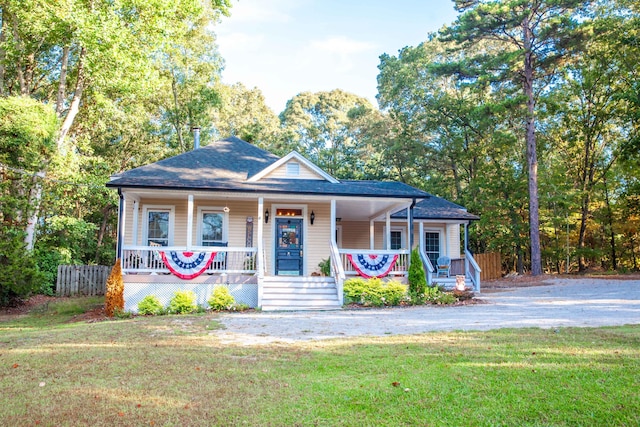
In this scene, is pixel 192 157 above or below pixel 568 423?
above

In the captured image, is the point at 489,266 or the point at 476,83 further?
the point at 489,266

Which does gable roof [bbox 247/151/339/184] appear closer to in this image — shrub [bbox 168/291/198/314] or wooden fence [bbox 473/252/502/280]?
shrub [bbox 168/291/198/314]

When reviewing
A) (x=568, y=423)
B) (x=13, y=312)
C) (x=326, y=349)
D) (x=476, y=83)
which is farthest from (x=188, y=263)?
(x=476, y=83)

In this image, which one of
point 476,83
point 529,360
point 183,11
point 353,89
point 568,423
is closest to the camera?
point 568,423

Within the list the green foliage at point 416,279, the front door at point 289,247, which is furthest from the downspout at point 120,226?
the green foliage at point 416,279

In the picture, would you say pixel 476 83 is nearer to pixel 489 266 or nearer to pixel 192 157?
pixel 489 266

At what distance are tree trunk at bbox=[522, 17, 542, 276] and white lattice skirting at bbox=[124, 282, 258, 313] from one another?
15.2 meters

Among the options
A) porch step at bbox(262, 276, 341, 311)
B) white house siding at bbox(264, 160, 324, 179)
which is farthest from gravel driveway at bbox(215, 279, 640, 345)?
white house siding at bbox(264, 160, 324, 179)

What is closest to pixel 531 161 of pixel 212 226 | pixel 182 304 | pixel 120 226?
pixel 212 226

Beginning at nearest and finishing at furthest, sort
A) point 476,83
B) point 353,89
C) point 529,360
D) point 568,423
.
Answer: point 568,423, point 529,360, point 476,83, point 353,89

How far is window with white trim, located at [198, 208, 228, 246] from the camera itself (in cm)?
1446

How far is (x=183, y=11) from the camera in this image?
18.1 meters

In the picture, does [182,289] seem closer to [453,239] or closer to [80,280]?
[80,280]

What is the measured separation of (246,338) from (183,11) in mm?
15641
